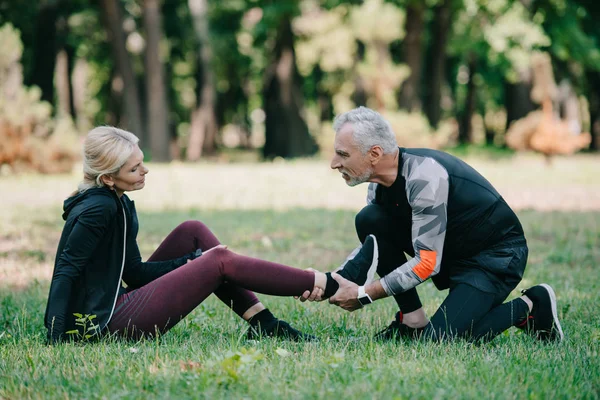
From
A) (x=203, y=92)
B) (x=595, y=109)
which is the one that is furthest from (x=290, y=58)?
(x=595, y=109)

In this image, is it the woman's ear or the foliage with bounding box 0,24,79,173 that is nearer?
the woman's ear

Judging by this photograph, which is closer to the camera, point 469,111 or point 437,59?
point 437,59

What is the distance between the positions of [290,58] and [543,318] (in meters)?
24.7

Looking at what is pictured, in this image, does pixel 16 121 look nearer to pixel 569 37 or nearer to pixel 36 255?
pixel 36 255

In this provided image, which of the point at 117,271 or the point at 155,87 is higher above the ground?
the point at 155,87

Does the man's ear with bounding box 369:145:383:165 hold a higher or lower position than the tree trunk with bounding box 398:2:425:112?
lower

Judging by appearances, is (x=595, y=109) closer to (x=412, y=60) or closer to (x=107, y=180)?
(x=412, y=60)

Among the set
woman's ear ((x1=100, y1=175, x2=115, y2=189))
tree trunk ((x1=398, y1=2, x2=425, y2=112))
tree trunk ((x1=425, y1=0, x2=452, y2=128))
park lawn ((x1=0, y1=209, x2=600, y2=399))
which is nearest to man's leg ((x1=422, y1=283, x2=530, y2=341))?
park lawn ((x1=0, y1=209, x2=600, y2=399))

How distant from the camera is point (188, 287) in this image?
4375mm

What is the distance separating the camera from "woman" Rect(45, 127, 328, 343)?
4242 mm

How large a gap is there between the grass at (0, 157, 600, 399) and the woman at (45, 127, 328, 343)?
0.18 meters

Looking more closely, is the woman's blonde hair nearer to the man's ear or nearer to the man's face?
the man's face

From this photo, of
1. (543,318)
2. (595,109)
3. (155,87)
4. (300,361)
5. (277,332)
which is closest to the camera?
(300,361)

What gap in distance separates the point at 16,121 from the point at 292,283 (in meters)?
14.2
